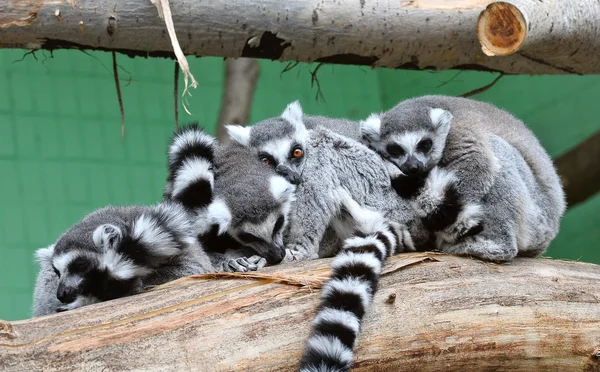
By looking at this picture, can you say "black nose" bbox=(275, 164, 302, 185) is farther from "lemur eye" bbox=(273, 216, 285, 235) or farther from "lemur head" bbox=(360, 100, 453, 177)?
"lemur head" bbox=(360, 100, 453, 177)

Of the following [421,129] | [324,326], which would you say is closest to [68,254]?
[324,326]

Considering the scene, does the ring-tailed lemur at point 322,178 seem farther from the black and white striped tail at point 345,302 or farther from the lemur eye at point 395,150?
the black and white striped tail at point 345,302

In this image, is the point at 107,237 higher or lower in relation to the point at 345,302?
higher

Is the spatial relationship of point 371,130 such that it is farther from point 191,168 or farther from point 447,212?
point 191,168

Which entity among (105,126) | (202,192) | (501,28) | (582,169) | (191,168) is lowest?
(105,126)

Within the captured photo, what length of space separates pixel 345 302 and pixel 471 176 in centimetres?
124

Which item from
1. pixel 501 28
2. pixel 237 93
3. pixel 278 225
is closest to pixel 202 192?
pixel 278 225

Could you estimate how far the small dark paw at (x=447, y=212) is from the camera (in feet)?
14.8

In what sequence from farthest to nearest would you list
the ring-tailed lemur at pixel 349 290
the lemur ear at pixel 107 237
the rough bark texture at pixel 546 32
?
the rough bark texture at pixel 546 32, the lemur ear at pixel 107 237, the ring-tailed lemur at pixel 349 290

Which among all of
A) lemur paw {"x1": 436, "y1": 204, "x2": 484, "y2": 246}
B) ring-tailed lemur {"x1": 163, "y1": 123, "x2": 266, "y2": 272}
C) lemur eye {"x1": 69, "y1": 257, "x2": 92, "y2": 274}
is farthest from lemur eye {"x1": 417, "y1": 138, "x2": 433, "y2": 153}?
lemur eye {"x1": 69, "y1": 257, "x2": 92, "y2": 274}

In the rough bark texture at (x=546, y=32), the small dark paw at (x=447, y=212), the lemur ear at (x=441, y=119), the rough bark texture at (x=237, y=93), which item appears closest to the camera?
the small dark paw at (x=447, y=212)

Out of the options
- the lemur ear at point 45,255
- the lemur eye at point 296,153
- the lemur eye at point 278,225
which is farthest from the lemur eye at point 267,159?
the lemur ear at point 45,255

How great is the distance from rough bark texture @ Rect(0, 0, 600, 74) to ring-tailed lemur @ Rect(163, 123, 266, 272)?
0.58 meters

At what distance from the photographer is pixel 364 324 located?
3.80 m
